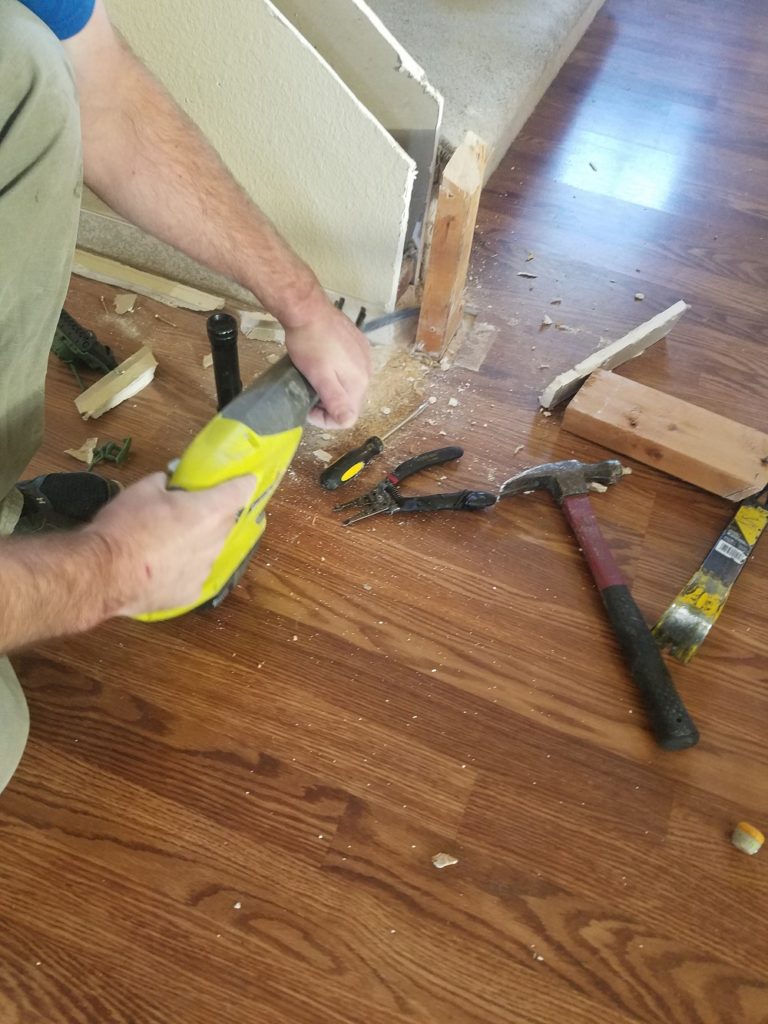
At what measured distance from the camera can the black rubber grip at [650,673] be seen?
0.96m

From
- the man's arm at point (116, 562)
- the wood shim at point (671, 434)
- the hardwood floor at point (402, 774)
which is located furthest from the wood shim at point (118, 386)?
the wood shim at point (671, 434)

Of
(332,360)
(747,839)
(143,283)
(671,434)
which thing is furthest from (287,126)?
(747,839)

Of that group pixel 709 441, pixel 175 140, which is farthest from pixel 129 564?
pixel 709 441

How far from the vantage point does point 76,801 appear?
917mm

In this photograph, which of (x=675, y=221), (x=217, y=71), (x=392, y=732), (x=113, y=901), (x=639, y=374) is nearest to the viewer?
(x=113, y=901)

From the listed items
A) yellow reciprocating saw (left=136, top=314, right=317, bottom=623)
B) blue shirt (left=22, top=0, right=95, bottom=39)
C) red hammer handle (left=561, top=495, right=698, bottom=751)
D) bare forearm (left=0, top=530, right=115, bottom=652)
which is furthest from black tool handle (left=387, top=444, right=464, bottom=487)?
blue shirt (left=22, top=0, right=95, bottom=39)

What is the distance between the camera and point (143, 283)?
4.67ft

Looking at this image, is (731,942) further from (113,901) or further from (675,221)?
(675,221)

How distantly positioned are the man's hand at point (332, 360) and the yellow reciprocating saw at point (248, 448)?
18mm

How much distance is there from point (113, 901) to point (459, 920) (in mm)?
394

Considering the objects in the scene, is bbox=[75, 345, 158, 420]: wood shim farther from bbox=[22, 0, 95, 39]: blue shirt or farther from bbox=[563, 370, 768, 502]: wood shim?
bbox=[563, 370, 768, 502]: wood shim

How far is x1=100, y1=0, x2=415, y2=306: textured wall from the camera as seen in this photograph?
42.9 inches

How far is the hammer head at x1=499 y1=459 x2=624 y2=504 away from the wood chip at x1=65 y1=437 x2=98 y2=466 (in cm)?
65

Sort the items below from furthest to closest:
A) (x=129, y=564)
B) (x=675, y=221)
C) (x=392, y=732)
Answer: (x=675, y=221) < (x=392, y=732) < (x=129, y=564)
